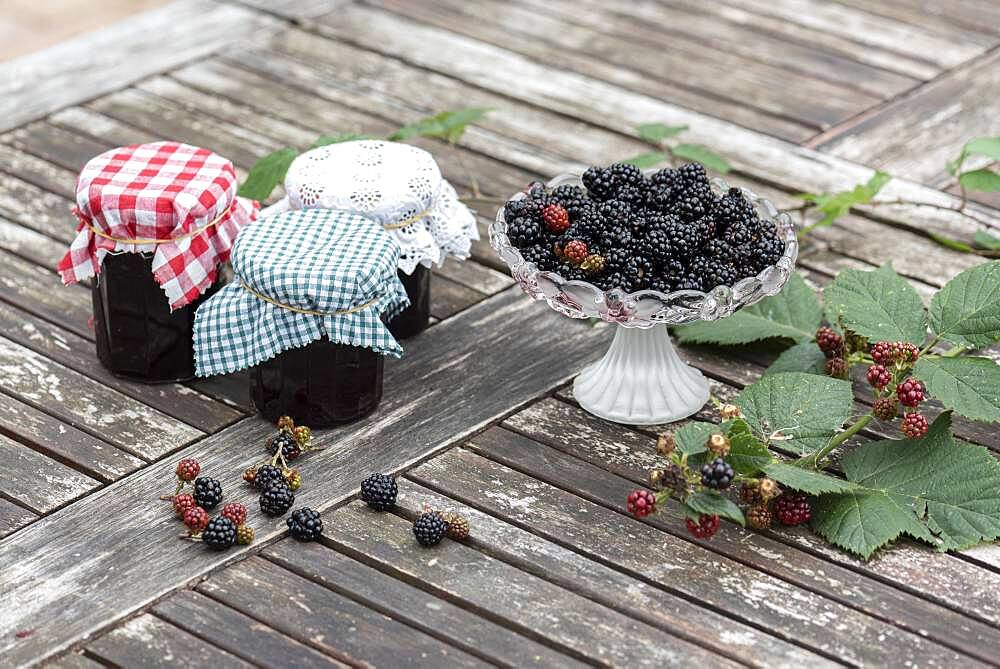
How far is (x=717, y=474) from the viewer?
2.22 metres

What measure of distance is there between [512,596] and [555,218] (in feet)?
2.09

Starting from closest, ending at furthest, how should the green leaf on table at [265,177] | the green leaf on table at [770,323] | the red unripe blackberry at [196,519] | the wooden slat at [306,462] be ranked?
1. the wooden slat at [306,462]
2. the red unripe blackberry at [196,519]
3. the green leaf on table at [770,323]
4. the green leaf on table at [265,177]

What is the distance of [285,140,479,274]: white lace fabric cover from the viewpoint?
8.79 ft

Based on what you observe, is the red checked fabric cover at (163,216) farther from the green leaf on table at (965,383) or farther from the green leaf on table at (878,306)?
the green leaf on table at (965,383)

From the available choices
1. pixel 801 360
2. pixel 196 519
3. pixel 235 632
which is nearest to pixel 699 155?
pixel 801 360

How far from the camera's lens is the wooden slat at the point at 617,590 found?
2.14 m

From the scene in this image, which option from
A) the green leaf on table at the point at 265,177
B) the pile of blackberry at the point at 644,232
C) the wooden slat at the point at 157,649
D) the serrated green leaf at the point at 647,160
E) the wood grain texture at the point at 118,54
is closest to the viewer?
the wooden slat at the point at 157,649

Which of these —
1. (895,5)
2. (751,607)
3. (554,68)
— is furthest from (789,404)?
(895,5)

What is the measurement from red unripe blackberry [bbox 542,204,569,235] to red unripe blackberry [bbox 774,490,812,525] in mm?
558

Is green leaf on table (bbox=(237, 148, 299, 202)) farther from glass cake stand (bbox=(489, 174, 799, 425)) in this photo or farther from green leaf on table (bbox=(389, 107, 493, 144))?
glass cake stand (bbox=(489, 174, 799, 425))

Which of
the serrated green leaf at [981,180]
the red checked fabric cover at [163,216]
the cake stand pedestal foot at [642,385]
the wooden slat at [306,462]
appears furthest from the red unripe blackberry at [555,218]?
the serrated green leaf at [981,180]

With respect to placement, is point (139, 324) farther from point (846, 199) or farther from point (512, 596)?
point (846, 199)

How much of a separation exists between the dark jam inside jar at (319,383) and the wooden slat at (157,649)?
1.71 feet

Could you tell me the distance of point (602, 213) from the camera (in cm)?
250
